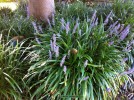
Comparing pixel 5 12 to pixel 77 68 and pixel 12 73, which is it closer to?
pixel 12 73

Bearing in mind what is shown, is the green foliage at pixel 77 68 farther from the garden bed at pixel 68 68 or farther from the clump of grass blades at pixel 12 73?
the clump of grass blades at pixel 12 73

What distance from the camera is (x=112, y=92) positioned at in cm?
278

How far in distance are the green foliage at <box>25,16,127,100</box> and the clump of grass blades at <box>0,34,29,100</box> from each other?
5.3 inches

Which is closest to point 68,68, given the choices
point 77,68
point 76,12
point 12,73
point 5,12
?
point 77,68

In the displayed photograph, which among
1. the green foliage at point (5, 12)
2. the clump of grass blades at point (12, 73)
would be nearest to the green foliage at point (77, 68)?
the clump of grass blades at point (12, 73)

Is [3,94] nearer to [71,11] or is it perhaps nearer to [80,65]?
[80,65]

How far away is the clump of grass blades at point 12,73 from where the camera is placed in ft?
8.80

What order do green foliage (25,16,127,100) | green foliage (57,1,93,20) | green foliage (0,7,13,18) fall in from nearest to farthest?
green foliage (25,16,127,100), green foliage (57,1,93,20), green foliage (0,7,13,18)

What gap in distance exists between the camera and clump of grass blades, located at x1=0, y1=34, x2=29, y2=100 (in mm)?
2682

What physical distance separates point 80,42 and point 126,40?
2.91 feet

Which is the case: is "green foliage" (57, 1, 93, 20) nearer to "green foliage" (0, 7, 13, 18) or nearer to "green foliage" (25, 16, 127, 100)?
"green foliage" (25, 16, 127, 100)

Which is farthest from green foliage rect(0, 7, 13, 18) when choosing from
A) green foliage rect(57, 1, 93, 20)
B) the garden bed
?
the garden bed

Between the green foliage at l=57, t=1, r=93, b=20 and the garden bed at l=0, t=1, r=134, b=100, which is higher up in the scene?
the green foliage at l=57, t=1, r=93, b=20

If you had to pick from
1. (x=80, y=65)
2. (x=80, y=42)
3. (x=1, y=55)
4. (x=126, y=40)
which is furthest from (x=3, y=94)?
(x=126, y=40)
